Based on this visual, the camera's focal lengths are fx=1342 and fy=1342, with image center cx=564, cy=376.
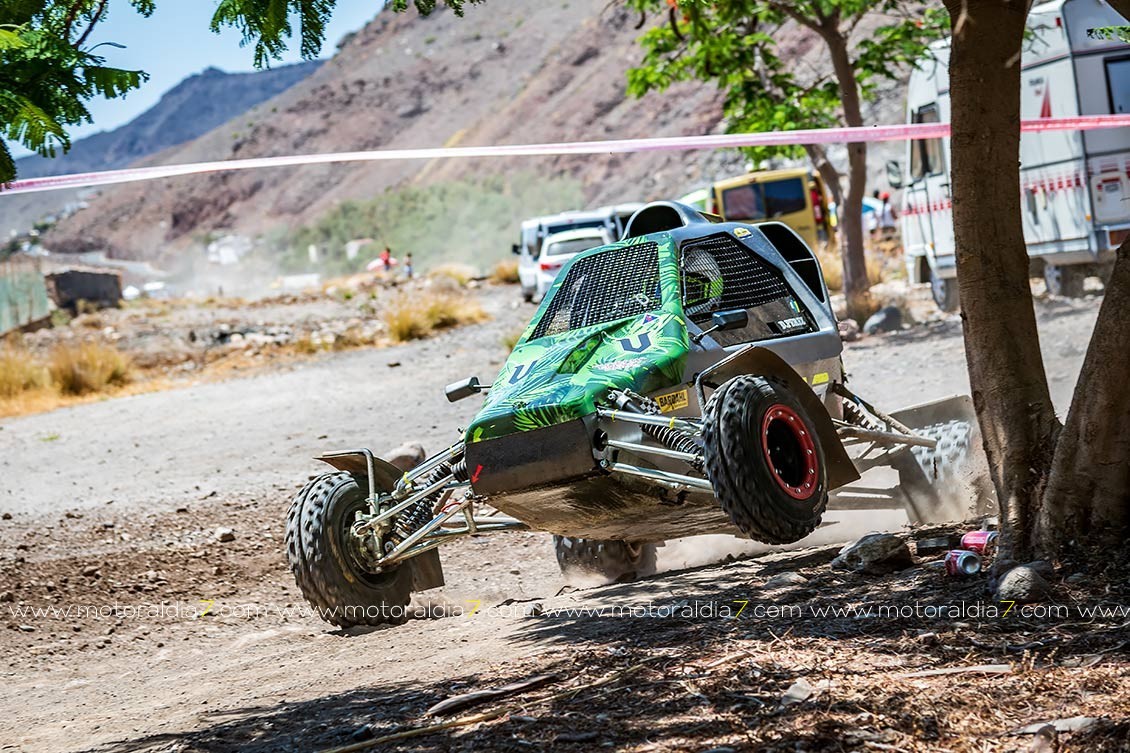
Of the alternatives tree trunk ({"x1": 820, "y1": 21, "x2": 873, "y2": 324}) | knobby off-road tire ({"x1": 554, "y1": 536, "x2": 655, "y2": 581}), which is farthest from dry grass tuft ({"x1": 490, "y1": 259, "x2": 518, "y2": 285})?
knobby off-road tire ({"x1": 554, "y1": 536, "x2": 655, "y2": 581})

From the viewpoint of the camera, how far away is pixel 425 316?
78.6 feet

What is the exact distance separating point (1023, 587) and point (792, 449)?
126 centimetres

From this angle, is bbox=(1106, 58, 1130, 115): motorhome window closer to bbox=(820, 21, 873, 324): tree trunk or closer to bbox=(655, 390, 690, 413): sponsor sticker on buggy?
bbox=(820, 21, 873, 324): tree trunk

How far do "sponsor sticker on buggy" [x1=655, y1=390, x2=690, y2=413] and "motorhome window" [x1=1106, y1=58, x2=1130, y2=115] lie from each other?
10655mm

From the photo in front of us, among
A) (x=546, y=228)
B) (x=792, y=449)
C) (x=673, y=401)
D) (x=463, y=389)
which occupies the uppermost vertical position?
(x=546, y=228)

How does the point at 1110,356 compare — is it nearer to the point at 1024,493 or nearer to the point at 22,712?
the point at 1024,493

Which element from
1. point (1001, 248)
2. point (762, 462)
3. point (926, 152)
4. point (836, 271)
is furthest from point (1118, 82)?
point (762, 462)

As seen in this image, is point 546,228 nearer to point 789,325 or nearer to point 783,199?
point 783,199

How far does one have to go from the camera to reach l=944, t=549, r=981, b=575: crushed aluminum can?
6074mm

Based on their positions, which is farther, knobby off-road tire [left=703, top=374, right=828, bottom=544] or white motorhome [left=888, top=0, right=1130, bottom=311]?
white motorhome [left=888, top=0, right=1130, bottom=311]

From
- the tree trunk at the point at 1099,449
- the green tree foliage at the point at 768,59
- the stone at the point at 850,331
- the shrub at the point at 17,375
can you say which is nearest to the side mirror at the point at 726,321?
the tree trunk at the point at 1099,449

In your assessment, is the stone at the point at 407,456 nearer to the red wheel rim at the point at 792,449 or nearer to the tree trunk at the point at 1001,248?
the red wheel rim at the point at 792,449

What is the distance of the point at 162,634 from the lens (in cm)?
822

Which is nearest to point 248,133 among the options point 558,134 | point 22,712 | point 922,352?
point 558,134
